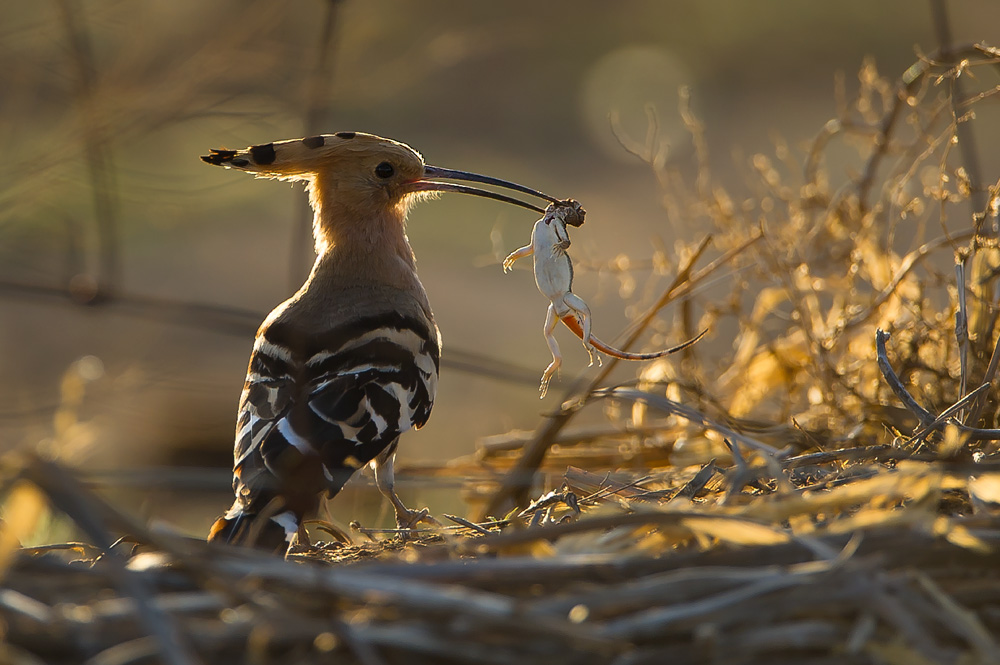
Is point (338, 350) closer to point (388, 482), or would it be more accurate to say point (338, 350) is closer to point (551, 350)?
point (388, 482)

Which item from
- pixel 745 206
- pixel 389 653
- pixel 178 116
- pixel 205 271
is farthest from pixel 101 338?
pixel 389 653

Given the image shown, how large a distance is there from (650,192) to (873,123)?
917 cm

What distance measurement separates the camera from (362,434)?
230 cm

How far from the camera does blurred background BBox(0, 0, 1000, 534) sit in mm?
2496

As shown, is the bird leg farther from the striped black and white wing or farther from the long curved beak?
the long curved beak

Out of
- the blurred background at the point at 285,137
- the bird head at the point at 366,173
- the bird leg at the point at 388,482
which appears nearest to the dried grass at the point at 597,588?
the blurred background at the point at 285,137

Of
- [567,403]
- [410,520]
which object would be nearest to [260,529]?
[410,520]

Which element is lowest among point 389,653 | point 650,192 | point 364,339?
point 389,653

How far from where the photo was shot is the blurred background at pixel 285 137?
98.3 inches

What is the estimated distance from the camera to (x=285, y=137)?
4.53 metres

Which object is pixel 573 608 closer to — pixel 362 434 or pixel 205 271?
pixel 362 434

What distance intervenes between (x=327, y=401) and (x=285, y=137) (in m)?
2.45

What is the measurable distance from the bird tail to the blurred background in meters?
0.17

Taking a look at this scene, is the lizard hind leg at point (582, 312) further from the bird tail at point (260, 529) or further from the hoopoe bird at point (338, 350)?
the bird tail at point (260, 529)
